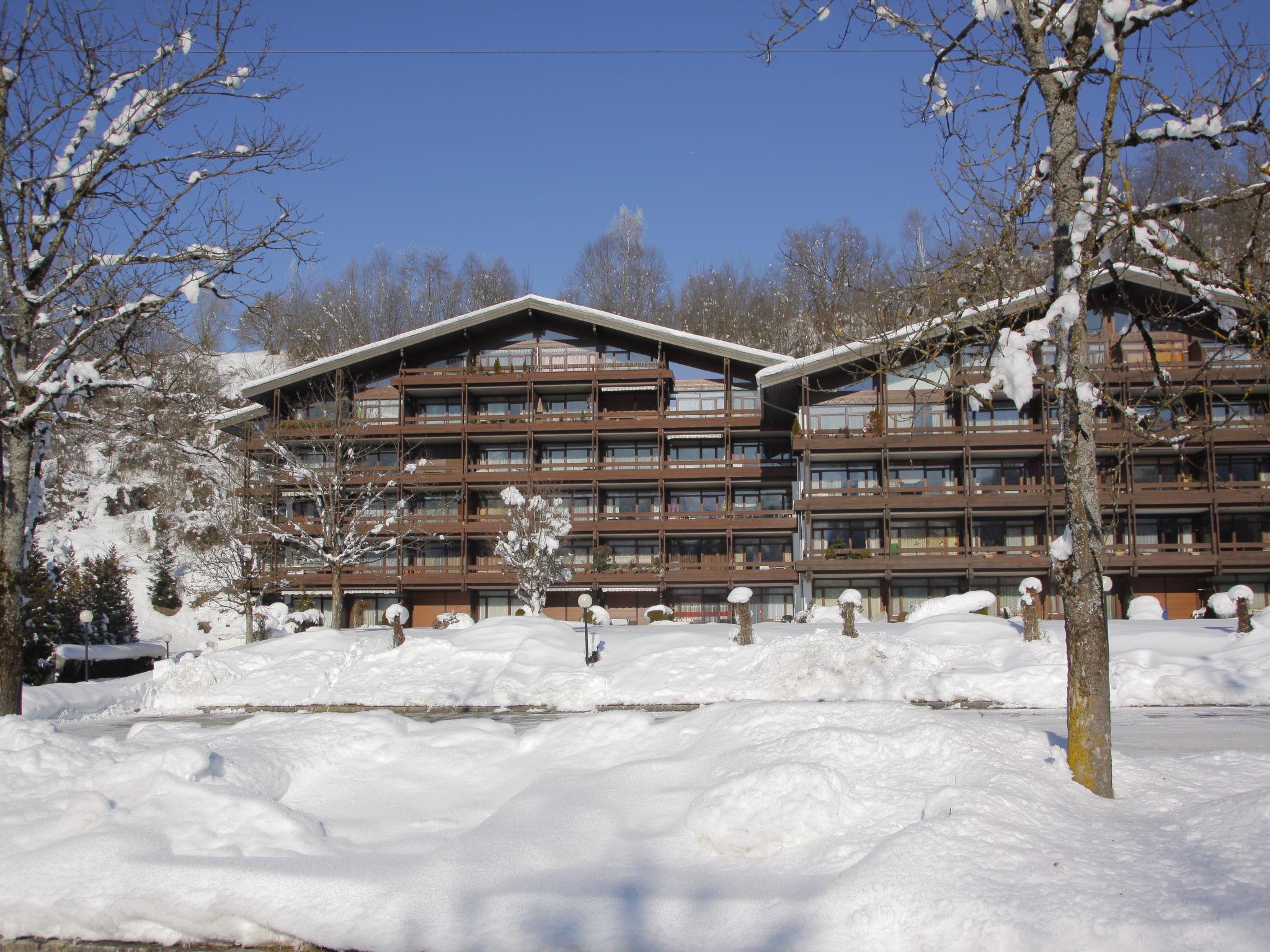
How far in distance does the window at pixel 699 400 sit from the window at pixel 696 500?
418 centimetres

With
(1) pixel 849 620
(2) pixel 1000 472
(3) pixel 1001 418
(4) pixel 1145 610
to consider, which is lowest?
(4) pixel 1145 610

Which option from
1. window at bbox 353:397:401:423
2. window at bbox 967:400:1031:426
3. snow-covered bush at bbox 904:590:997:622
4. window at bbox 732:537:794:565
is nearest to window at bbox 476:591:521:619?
window at bbox 353:397:401:423

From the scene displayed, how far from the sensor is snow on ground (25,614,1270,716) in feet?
66.2

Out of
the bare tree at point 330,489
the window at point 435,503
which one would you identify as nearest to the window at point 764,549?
the window at point 435,503

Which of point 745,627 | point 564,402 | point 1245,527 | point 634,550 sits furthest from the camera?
point 564,402

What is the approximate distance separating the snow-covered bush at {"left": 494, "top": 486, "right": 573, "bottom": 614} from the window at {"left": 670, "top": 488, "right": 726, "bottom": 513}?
34.6 ft

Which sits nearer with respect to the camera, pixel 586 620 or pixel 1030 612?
pixel 1030 612

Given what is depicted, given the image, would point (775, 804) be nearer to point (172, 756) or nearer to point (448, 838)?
point (448, 838)

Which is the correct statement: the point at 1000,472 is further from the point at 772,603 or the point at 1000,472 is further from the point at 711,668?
the point at 711,668

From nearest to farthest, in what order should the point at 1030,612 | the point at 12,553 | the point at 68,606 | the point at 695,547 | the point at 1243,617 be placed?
the point at 12,553 → the point at 1243,617 → the point at 1030,612 → the point at 68,606 → the point at 695,547

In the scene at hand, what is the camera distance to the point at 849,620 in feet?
80.9

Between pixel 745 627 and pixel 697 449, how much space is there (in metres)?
24.7

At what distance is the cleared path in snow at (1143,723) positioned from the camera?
13.3 m

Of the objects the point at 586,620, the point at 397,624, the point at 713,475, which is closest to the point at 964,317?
the point at 586,620
